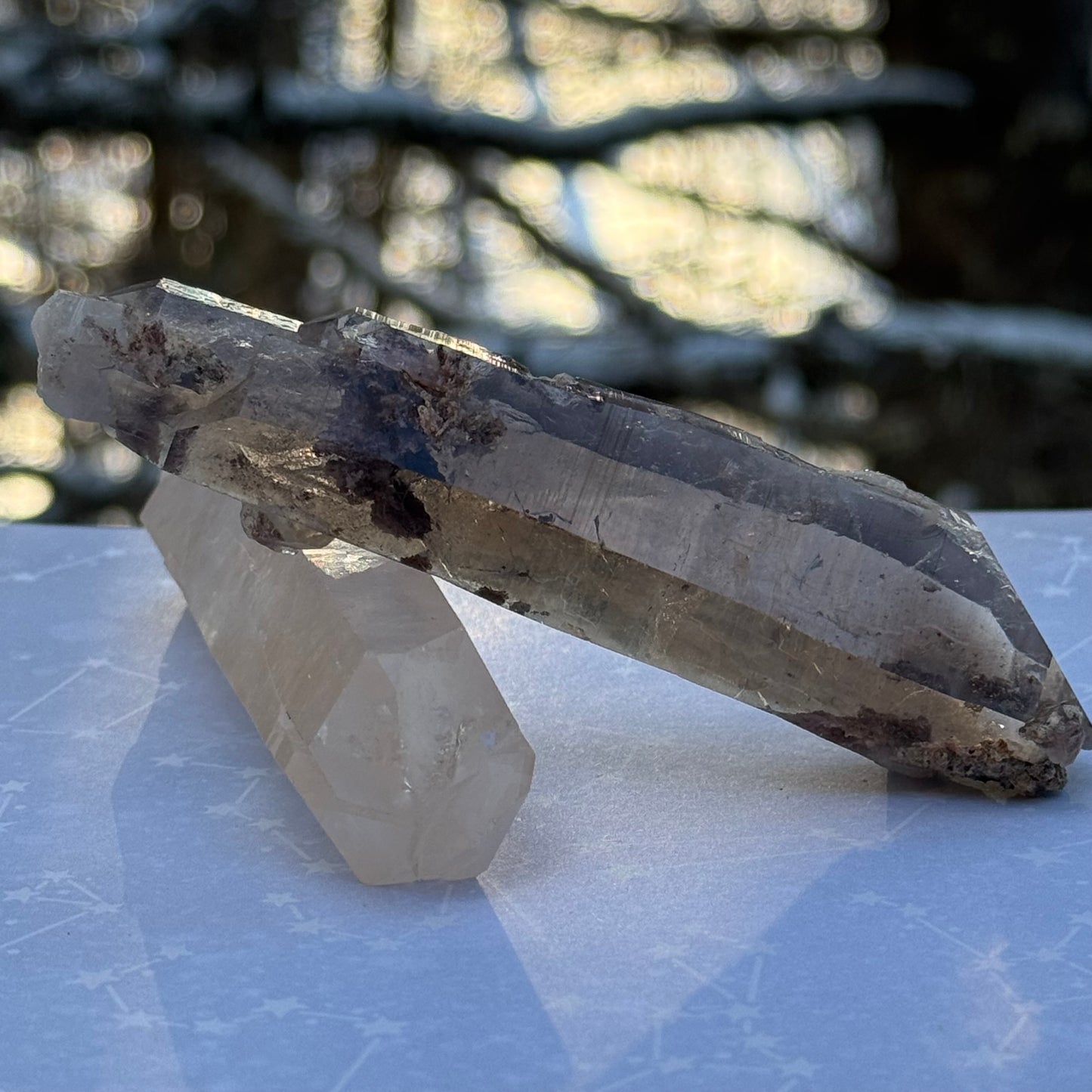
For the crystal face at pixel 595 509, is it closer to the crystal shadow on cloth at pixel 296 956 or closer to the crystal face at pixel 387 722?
the crystal face at pixel 387 722

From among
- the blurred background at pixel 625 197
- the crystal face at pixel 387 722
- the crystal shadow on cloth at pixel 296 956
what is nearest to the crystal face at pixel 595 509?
the crystal face at pixel 387 722

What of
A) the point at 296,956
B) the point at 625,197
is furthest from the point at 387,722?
the point at 625,197

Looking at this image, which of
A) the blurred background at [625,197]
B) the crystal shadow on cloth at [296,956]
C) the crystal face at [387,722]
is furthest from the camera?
the blurred background at [625,197]

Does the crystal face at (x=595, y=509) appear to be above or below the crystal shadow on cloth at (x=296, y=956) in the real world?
above

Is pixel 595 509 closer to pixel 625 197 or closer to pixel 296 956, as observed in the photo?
pixel 296 956

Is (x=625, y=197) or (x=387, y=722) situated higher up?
(x=387, y=722)

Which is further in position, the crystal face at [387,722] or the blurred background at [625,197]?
the blurred background at [625,197]

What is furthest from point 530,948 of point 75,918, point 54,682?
point 54,682
